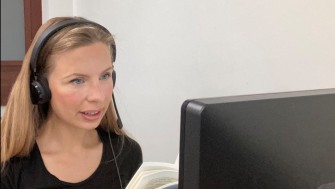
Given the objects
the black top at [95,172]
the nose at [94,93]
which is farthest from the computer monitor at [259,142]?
the black top at [95,172]

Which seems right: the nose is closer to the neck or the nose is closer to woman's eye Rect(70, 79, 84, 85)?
woman's eye Rect(70, 79, 84, 85)

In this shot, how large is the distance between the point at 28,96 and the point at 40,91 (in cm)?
8

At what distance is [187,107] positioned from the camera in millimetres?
484

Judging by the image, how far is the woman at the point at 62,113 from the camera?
32.9 inches

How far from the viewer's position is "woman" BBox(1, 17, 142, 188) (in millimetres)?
835

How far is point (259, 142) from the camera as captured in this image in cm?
52

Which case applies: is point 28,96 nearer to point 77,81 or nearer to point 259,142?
point 77,81

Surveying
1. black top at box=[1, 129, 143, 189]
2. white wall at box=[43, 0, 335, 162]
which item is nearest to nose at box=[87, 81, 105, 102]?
black top at box=[1, 129, 143, 189]

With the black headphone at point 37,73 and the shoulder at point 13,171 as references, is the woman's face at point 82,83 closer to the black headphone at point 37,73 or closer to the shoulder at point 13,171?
the black headphone at point 37,73

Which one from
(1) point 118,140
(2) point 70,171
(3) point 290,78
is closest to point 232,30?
(3) point 290,78

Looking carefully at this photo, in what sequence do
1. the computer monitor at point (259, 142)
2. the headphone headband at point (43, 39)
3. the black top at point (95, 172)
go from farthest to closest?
the black top at point (95, 172), the headphone headband at point (43, 39), the computer monitor at point (259, 142)

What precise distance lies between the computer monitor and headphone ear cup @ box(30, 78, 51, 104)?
1.42 ft

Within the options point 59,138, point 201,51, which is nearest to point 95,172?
point 59,138

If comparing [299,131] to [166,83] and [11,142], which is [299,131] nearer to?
[11,142]
